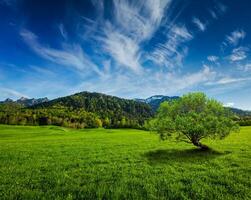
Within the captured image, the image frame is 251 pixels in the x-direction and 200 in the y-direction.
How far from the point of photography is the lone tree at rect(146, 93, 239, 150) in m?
22.7

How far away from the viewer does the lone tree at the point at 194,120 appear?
22.7 metres

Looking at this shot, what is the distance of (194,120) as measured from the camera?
22984 mm

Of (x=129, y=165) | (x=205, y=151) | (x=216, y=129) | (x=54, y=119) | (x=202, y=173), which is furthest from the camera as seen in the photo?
(x=54, y=119)

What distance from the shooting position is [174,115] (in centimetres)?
2528

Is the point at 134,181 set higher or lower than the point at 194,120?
lower

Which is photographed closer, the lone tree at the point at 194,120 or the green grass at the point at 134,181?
the green grass at the point at 134,181

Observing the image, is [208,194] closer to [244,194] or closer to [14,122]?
[244,194]

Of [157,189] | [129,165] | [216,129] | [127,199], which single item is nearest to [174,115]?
[216,129]

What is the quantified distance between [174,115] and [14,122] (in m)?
153

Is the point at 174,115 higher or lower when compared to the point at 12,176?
higher

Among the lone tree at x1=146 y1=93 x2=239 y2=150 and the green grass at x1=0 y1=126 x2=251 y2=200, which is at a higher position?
the lone tree at x1=146 y1=93 x2=239 y2=150

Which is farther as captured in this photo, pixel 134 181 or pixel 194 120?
pixel 194 120

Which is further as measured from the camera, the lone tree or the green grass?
the lone tree

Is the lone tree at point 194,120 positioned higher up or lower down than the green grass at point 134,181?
higher up
